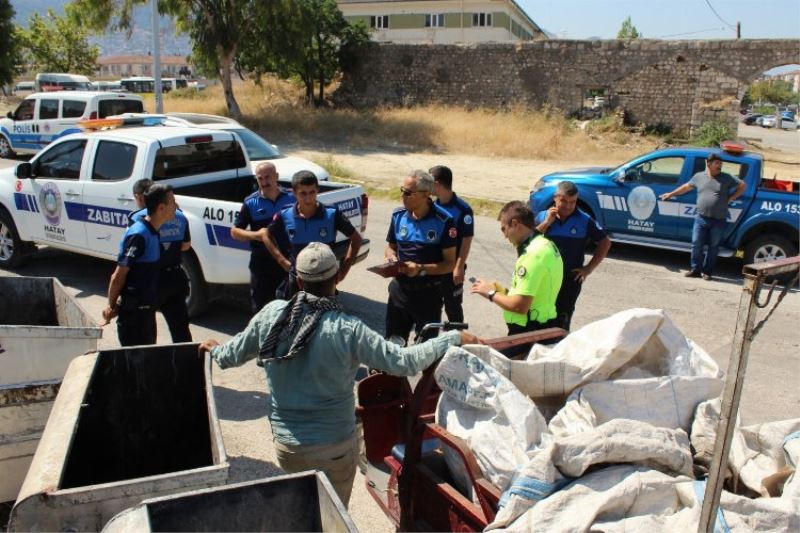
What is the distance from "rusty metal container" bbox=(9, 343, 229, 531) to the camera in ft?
10.1

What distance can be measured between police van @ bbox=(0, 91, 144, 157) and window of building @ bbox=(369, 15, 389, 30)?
121 feet

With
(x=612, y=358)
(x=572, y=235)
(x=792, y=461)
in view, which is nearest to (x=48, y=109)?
(x=572, y=235)

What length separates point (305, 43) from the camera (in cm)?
3058

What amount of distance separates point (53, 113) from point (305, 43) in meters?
13.5

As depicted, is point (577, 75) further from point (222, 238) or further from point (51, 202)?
point (222, 238)

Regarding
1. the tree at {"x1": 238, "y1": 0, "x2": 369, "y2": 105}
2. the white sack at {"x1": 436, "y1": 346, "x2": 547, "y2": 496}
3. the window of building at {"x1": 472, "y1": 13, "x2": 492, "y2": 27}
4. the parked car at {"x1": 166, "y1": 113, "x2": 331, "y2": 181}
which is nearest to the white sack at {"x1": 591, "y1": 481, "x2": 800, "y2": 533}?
the white sack at {"x1": 436, "y1": 346, "x2": 547, "y2": 496}

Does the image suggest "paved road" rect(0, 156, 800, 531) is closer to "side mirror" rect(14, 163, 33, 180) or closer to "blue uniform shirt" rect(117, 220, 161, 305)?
"blue uniform shirt" rect(117, 220, 161, 305)

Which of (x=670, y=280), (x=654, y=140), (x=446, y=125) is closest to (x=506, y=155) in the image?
(x=446, y=125)

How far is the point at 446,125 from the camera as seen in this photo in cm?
2814

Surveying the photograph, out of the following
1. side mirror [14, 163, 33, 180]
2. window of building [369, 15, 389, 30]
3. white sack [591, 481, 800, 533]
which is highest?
window of building [369, 15, 389, 30]

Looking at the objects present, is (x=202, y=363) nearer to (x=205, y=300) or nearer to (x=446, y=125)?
(x=205, y=300)

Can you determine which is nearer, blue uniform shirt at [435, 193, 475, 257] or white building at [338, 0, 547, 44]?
blue uniform shirt at [435, 193, 475, 257]

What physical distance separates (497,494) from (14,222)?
799 cm

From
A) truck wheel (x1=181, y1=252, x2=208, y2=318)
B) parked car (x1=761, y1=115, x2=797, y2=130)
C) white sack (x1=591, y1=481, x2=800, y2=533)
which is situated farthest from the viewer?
parked car (x1=761, y1=115, x2=797, y2=130)
